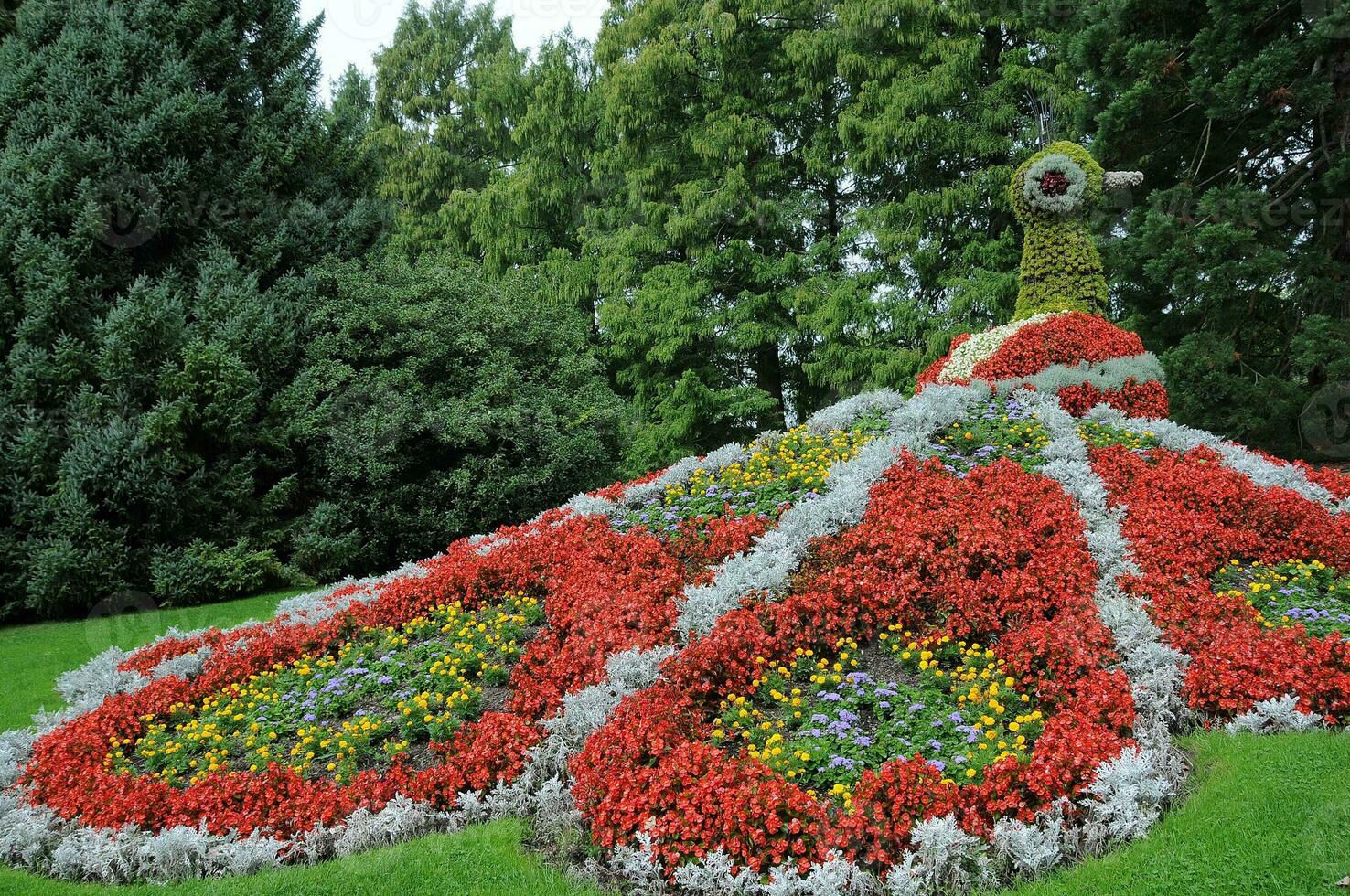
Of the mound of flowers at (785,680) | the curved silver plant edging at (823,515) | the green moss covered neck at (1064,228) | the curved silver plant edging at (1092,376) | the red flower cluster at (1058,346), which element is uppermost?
the green moss covered neck at (1064,228)

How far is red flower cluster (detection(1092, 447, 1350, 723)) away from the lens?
4926mm

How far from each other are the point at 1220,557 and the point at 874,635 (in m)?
2.73

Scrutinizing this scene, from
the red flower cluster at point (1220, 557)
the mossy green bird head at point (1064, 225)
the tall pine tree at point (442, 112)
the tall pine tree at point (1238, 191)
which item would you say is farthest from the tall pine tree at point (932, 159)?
the red flower cluster at point (1220, 557)

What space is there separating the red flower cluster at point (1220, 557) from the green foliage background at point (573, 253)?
8130mm

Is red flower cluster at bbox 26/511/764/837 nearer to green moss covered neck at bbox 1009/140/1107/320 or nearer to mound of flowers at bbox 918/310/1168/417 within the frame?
mound of flowers at bbox 918/310/1168/417

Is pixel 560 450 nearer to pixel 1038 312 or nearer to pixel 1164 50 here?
pixel 1038 312

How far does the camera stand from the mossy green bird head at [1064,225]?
10.4m

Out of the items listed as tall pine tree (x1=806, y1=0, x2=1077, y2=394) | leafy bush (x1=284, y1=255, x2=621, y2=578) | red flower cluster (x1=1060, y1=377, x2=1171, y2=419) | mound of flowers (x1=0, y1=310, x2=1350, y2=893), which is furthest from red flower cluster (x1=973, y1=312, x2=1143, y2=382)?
tall pine tree (x1=806, y1=0, x2=1077, y2=394)

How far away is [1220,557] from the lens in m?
6.53

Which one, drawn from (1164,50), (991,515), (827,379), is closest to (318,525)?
(991,515)

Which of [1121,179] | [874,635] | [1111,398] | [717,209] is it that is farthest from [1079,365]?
[717,209]

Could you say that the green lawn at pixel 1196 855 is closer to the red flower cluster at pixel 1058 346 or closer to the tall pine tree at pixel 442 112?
the red flower cluster at pixel 1058 346

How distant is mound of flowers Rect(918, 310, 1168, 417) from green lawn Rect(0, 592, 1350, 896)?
5.01m

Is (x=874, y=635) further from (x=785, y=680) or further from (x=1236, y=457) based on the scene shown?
(x=1236, y=457)
